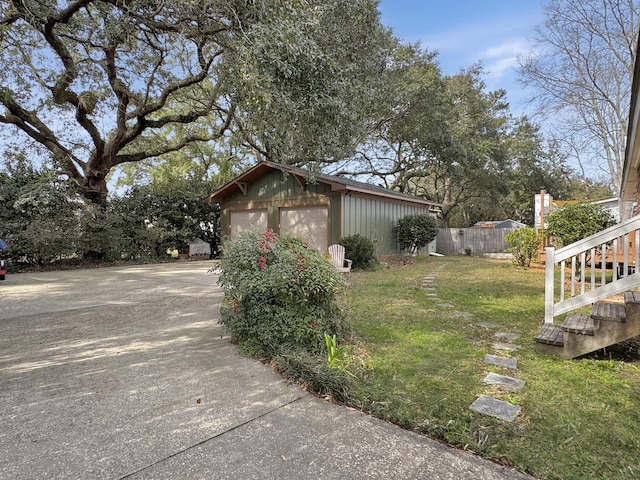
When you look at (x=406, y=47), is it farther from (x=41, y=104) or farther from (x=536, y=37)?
(x=41, y=104)

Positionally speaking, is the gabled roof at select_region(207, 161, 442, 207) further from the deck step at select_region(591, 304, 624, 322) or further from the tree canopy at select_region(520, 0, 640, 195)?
the deck step at select_region(591, 304, 624, 322)

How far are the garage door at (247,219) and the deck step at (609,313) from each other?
9.96 meters

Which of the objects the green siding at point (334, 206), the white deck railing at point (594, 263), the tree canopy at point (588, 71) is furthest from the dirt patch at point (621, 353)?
the tree canopy at point (588, 71)

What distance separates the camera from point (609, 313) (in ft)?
9.52

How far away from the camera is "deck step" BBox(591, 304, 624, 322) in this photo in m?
2.80

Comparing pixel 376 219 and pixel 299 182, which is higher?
pixel 299 182

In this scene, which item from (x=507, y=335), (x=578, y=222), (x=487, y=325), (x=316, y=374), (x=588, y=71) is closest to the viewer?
(x=316, y=374)

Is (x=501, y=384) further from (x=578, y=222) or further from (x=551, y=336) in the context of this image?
(x=578, y=222)

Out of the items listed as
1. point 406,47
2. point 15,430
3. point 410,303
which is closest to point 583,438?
point 15,430

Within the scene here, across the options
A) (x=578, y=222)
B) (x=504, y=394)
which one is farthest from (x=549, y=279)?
(x=578, y=222)

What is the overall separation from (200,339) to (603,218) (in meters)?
9.06

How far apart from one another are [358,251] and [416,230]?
3488 millimetres

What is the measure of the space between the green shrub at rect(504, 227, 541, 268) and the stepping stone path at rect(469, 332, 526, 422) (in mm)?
7114

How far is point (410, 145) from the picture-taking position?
723 inches
